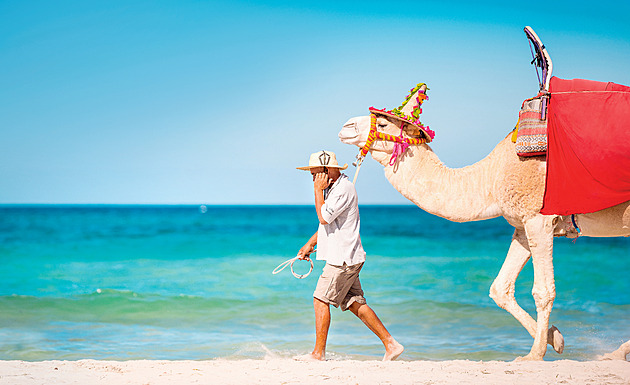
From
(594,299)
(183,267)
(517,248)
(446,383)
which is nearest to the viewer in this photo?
(446,383)

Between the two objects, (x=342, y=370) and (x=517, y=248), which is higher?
(x=517, y=248)

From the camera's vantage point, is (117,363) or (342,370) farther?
(117,363)

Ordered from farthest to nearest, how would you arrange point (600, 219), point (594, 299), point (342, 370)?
point (594, 299) < point (600, 219) < point (342, 370)

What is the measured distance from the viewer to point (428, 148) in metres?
5.85

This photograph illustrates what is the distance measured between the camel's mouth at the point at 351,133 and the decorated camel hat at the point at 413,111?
20cm

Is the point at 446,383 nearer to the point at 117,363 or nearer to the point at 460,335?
the point at 117,363

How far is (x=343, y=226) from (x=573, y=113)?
210 centimetres

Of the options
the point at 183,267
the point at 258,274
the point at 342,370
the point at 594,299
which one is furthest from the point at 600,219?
the point at 183,267

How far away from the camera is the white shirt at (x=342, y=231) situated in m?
5.41

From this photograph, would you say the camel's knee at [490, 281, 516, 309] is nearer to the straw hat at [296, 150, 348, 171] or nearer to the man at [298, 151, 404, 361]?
the man at [298, 151, 404, 361]

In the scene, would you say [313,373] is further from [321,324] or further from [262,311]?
[262,311]

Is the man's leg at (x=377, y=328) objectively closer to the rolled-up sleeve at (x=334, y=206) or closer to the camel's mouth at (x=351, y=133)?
the rolled-up sleeve at (x=334, y=206)

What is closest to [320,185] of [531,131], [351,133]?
[351,133]

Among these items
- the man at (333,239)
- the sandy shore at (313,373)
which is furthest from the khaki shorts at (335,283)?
the sandy shore at (313,373)
